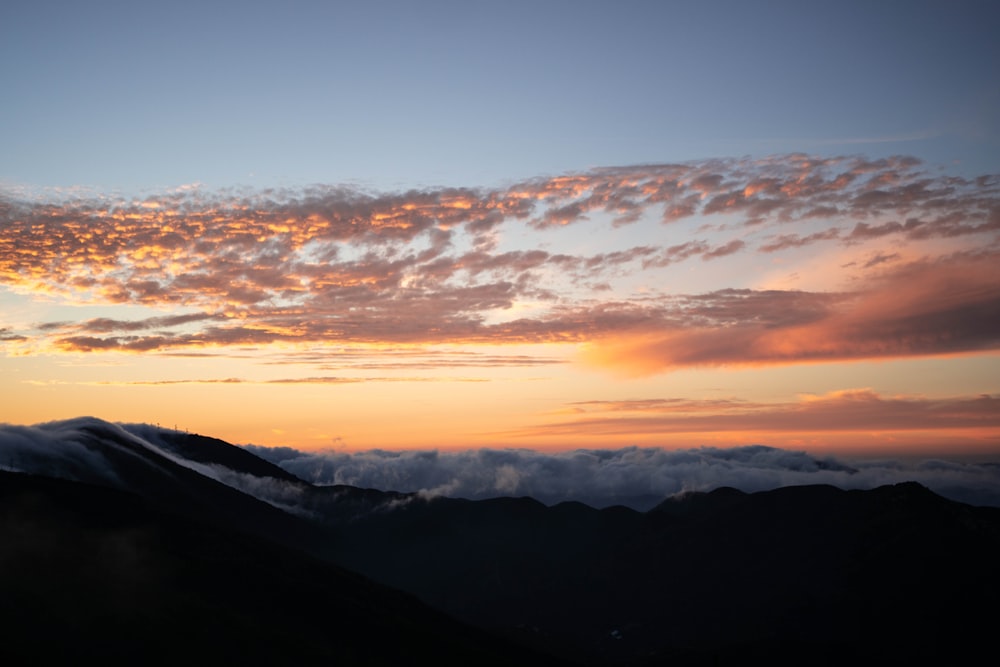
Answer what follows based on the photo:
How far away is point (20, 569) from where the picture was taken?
18162cm

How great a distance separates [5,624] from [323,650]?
7698 cm

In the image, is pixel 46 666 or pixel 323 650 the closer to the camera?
pixel 46 666

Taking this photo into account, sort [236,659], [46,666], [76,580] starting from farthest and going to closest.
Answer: [76,580], [236,659], [46,666]

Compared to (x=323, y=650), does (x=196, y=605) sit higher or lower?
higher

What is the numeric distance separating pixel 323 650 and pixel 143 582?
5430cm

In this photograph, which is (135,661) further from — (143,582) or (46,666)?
(143,582)

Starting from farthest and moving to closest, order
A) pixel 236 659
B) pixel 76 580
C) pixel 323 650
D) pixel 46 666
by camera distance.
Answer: pixel 323 650, pixel 76 580, pixel 236 659, pixel 46 666

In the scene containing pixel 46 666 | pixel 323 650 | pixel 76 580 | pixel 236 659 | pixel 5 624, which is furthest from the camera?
pixel 323 650

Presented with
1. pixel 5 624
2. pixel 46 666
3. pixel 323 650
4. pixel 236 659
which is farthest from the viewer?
pixel 323 650

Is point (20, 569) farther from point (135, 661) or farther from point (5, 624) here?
point (135, 661)

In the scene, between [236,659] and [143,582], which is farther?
[143,582]

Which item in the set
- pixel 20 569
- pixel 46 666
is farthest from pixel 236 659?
pixel 20 569

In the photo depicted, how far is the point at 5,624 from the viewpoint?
506ft

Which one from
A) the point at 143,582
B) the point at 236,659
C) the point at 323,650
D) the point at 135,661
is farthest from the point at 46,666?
the point at 323,650
